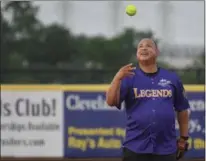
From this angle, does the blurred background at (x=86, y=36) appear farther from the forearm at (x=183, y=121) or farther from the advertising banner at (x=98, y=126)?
the forearm at (x=183, y=121)

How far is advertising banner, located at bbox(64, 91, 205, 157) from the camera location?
1020cm

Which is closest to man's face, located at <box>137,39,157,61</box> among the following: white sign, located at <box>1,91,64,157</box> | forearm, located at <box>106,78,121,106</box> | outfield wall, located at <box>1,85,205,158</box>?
forearm, located at <box>106,78,121,106</box>

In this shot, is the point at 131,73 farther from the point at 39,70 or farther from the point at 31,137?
the point at 39,70

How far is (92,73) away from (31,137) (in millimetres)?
2027

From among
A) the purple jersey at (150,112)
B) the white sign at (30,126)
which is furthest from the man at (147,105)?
the white sign at (30,126)

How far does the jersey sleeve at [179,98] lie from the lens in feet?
14.3

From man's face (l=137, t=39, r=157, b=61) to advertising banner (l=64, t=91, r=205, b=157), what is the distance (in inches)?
234

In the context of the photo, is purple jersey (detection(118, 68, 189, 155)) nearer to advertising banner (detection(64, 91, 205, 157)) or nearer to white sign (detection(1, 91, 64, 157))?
advertising banner (detection(64, 91, 205, 157))

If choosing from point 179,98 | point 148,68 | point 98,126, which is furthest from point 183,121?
point 98,126

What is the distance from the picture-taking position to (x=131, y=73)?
4.25 metres

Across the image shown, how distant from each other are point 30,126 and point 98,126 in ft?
3.80

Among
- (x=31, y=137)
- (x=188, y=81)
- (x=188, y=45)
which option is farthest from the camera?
(x=188, y=45)

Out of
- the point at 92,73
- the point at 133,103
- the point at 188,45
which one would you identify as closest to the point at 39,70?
the point at 92,73

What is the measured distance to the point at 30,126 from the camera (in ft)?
33.5
